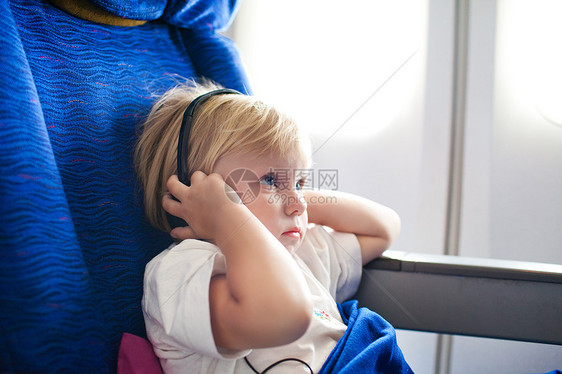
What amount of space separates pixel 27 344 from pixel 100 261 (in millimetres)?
159

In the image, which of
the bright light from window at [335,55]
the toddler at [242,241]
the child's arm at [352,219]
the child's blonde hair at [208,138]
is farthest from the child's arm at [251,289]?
the bright light from window at [335,55]

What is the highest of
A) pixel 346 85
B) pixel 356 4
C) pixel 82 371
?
pixel 356 4

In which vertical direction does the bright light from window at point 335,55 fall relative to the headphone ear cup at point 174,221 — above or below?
above

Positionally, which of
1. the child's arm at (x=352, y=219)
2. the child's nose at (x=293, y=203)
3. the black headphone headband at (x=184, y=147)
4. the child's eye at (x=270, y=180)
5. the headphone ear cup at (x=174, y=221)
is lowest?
the child's arm at (x=352, y=219)

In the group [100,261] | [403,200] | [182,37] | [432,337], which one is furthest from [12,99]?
[432,337]

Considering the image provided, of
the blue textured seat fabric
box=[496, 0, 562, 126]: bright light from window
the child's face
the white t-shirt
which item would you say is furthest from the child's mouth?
box=[496, 0, 562, 126]: bright light from window

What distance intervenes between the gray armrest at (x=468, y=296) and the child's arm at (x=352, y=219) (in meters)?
0.04

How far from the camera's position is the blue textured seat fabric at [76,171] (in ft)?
1.36

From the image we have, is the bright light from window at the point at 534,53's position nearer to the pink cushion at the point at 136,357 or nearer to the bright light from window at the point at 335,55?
the bright light from window at the point at 335,55

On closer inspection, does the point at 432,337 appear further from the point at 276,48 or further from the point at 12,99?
the point at 12,99

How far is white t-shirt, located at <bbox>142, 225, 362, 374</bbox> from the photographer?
0.46 m

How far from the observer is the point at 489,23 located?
1066mm

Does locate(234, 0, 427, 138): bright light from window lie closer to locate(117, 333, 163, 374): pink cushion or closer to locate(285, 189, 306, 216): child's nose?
locate(285, 189, 306, 216): child's nose

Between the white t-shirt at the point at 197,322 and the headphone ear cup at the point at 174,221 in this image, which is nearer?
the white t-shirt at the point at 197,322
